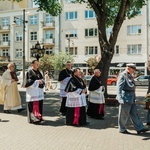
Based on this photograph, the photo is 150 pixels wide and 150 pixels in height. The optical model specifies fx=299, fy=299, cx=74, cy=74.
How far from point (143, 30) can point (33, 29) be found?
66.8 feet

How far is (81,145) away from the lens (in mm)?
6773

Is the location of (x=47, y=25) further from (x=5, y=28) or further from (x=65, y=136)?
(x=65, y=136)

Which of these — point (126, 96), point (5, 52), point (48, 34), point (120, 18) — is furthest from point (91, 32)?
point (126, 96)

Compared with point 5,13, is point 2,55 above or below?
below

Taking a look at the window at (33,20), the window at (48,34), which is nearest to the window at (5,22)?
the window at (33,20)

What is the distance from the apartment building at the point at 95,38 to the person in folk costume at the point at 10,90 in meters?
35.0

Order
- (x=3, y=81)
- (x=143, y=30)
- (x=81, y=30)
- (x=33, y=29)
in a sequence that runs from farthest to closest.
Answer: (x=33, y=29) < (x=81, y=30) < (x=143, y=30) < (x=3, y=81)

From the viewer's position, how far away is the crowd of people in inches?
311

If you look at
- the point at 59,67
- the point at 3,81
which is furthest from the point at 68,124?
the point at 59,67

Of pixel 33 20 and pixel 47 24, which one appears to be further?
pixel 33 20

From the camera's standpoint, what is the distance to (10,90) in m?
11.6

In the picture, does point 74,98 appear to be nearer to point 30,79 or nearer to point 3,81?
point 30,79

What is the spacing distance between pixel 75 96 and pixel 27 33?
157 feet

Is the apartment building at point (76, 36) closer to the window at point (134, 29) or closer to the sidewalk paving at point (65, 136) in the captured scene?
the window at point (134, 29)
